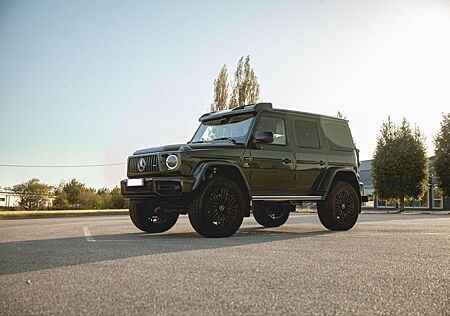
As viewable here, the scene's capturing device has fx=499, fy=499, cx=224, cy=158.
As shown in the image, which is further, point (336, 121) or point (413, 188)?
point (413, 188)

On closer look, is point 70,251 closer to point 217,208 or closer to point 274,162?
point 217,208

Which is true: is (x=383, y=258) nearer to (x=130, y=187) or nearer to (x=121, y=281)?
(x=121, y=281)

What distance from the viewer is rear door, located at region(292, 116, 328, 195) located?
935 cm

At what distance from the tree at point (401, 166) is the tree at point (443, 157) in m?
1.85

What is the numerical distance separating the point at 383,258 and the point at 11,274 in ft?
11.7

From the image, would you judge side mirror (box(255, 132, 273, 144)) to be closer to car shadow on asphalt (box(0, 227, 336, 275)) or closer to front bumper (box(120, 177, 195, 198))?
front bumper (box(120, 177, 195, 198))

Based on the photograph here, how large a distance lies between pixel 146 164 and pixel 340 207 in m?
4.05

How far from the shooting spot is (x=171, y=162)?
7902mm

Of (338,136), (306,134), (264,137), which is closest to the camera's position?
(264,137)

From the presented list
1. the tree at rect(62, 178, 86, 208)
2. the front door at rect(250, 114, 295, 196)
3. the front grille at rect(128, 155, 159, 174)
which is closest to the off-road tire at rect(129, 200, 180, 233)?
the front grille at rect(128, 155, 159, 174)

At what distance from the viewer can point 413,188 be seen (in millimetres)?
36781

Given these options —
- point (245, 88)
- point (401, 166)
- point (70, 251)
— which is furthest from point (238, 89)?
point (70, 251)

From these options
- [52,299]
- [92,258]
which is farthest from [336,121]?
[52,299]

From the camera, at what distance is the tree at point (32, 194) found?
38.5m
